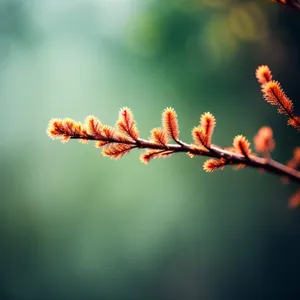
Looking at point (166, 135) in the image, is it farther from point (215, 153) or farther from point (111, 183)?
point (111, 183)

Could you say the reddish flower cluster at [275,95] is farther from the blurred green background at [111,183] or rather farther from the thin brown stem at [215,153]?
the blurred green background at [111,183]

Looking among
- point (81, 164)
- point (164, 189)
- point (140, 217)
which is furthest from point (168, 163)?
point (81, 164)

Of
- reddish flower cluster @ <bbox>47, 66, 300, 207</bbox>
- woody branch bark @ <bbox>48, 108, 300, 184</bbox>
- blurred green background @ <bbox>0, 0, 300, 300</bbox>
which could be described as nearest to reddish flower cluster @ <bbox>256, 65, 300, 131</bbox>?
reddish flower cluster @ <bbox>47, 66, 300, 207</bbox>

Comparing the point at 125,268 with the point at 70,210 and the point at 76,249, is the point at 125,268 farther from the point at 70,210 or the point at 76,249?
the point at 70,210

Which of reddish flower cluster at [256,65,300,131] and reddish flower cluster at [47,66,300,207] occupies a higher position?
reddish flower cluster at [256,65,300,131]

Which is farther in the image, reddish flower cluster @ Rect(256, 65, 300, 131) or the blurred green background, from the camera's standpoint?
the blurred green background

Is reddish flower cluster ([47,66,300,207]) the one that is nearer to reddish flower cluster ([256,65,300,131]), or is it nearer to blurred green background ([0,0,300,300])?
reddish flower cluster ([256,65,300,131])

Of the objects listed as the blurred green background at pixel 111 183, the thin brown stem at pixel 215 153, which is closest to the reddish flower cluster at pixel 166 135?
the thin brown stem at pixel 215 153

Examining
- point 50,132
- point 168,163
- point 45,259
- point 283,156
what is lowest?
point 45,259
